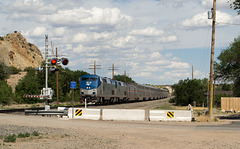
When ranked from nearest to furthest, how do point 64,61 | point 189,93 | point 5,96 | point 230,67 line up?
point 64,61
point 230,67
point 5,96
point 189,93

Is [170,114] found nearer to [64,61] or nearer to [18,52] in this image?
[64,61]

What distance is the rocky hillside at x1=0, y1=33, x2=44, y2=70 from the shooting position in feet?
382

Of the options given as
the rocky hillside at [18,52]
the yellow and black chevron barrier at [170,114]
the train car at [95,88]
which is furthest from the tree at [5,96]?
the rocky hillside at [18,52]

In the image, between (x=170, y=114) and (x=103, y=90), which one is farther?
(x=103, y=90)

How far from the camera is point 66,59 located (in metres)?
24.6

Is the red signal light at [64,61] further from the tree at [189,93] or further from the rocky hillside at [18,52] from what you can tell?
the rocky hillside at [18,52]

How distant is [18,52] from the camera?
131m

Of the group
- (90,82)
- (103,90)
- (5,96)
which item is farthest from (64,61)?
(5,96)

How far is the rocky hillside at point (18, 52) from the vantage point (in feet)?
382

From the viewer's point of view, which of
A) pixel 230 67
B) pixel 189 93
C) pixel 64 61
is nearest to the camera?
pixel 64 61

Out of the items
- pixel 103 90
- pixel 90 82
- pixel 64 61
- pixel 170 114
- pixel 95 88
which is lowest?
pixel 170 114

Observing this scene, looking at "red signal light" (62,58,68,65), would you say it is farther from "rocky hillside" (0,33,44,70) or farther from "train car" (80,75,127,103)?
"rocky hillside" (0,33,44,70)

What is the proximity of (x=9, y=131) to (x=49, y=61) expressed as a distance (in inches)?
397

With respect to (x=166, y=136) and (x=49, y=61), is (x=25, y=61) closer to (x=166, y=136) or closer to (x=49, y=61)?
(x=49, y=61)
